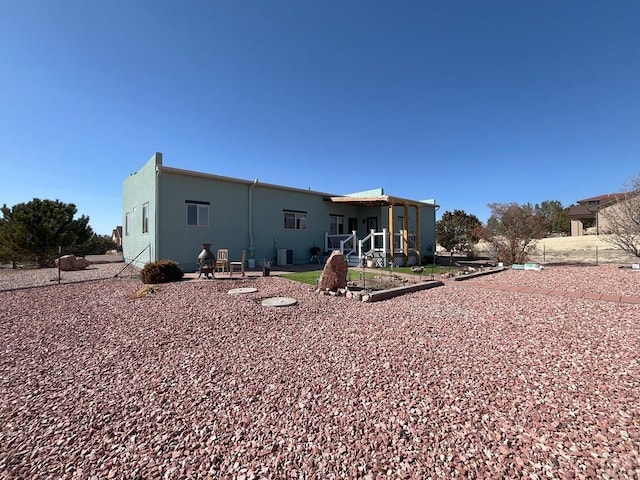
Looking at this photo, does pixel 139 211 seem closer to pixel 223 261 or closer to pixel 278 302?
pixel 223 261

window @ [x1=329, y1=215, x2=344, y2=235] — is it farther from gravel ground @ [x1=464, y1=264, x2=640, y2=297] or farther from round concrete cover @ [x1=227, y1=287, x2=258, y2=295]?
round concrete cover @ [x1=227, y1=287, x2=258, y2=295]

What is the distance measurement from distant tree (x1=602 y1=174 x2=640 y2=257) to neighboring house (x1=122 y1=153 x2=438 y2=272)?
8.27 m

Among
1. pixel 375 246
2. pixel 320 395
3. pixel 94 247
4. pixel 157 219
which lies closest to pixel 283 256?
pixel 375 246

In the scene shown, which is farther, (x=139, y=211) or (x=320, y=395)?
(x=139, y=211)

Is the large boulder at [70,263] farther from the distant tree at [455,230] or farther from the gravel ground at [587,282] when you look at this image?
the distant tree at [455,230]

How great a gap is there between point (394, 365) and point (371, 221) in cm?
1602

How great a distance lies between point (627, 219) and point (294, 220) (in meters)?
15.1

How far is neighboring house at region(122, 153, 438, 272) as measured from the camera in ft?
38.4

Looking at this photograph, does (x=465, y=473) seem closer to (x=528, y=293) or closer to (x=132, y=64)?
(x=528, y=293)

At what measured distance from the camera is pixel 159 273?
898cm

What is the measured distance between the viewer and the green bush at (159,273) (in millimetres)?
8906

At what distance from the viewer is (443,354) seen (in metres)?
3.61

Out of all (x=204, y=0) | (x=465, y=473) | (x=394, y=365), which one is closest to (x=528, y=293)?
(x=394, y=365)

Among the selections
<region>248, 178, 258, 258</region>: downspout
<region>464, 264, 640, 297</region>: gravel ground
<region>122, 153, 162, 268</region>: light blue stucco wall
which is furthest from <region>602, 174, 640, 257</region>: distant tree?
<region>122, 153, 162, 268</region>: light blue stucco wall
